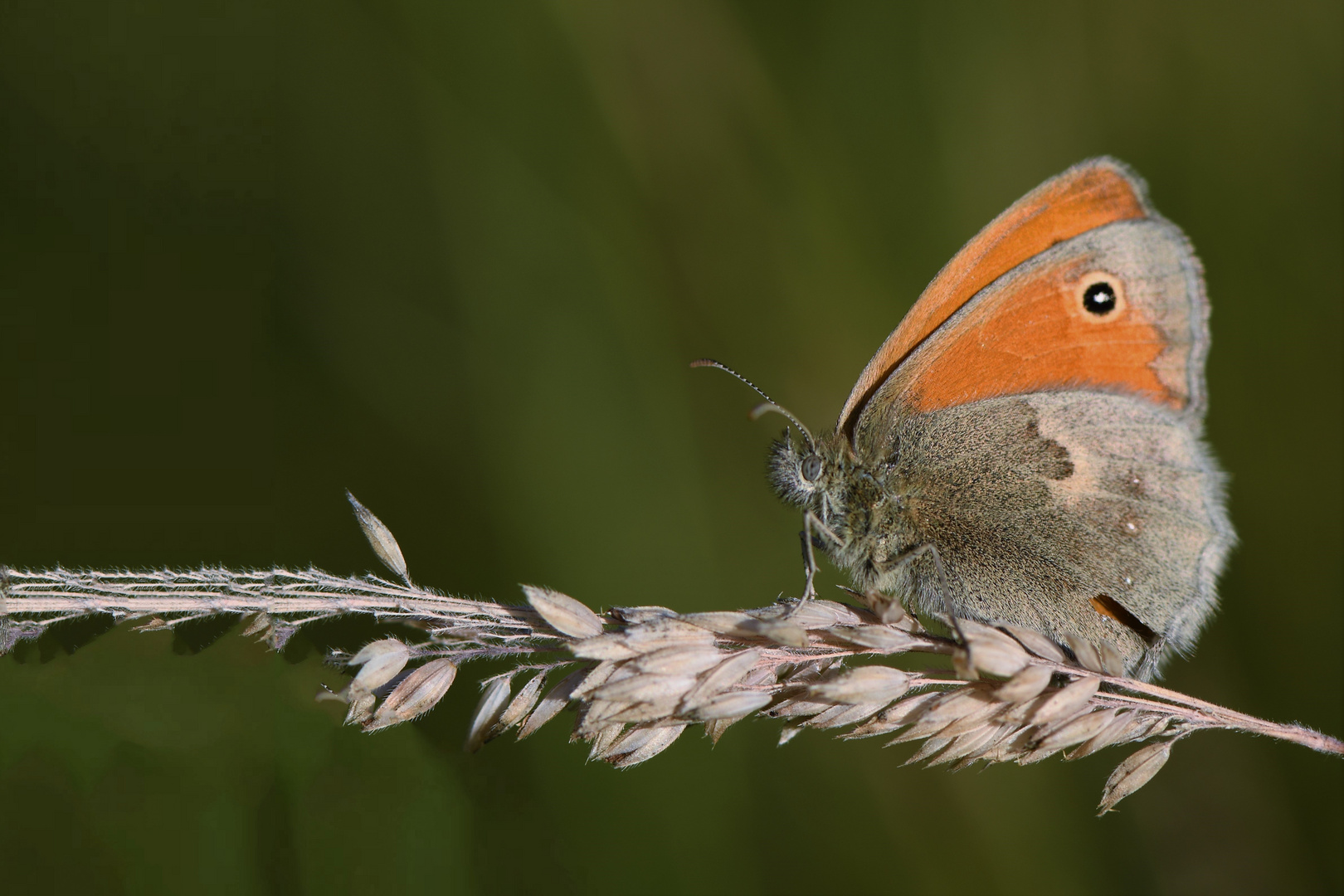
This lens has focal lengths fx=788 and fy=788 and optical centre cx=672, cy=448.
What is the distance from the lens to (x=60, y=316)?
2.40 m

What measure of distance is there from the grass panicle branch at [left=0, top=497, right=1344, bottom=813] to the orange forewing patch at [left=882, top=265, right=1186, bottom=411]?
91cm

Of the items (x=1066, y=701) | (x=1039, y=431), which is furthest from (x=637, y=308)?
(x=1066, y=701)

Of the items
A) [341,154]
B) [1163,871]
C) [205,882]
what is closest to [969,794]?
[1163,871]

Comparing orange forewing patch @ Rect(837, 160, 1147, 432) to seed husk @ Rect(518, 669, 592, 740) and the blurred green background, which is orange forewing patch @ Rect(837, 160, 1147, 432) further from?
seed husk @ Rect(518, 669, 592, 740)

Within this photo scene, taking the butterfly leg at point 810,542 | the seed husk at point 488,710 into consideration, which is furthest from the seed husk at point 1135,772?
the seed husk at point 488,710

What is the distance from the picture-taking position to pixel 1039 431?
92.7 inches

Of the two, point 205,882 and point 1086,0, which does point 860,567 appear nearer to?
point 205,882

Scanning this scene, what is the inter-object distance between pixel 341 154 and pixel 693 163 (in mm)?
1329

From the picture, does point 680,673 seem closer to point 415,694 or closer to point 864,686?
point 864,686

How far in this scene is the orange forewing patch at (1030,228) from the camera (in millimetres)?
2303

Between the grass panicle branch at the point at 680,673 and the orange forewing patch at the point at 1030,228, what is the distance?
0.99 metres

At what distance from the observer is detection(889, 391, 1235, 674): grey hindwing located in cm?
208

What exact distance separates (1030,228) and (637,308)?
1383 millimetres

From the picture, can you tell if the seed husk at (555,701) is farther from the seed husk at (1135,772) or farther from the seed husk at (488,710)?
the seed husk at (1135,772)
